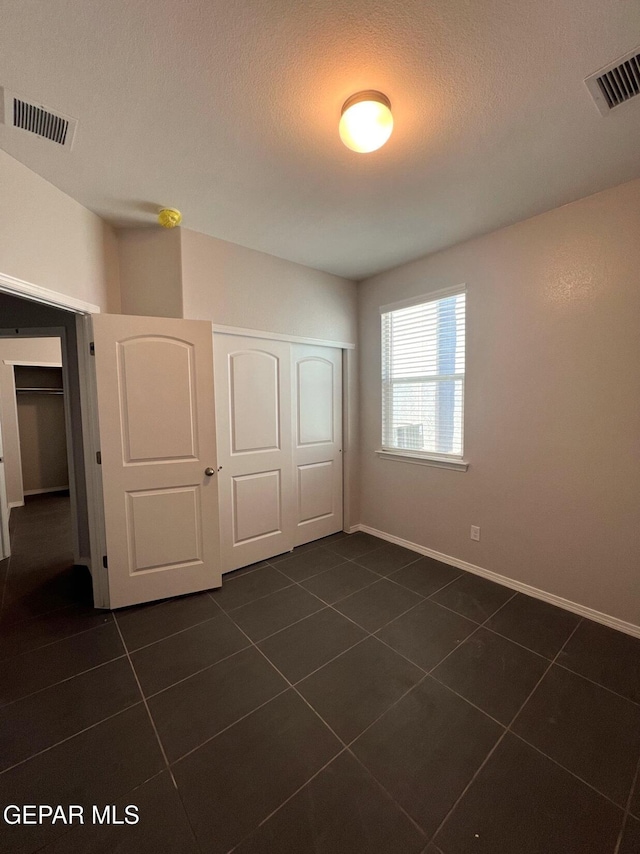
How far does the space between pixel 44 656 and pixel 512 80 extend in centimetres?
354

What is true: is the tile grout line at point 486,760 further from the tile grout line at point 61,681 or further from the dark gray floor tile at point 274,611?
the tile grout line at point 61,681

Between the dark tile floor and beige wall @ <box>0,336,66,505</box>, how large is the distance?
3.06 meters

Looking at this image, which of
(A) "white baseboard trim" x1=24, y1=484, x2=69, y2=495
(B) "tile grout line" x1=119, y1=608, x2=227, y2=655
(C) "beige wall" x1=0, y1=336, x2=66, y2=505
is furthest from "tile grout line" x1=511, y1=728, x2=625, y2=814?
(A) "white baseboard trim" x1=24, y1=484, x2=69, y2=495

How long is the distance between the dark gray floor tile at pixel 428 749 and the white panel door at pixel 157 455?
5.13 feet

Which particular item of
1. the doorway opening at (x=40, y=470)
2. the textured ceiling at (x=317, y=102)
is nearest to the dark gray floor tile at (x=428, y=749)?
the doorway opening at (x=40, y=470)

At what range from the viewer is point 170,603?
2389 mm

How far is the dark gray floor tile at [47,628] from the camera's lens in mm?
1964

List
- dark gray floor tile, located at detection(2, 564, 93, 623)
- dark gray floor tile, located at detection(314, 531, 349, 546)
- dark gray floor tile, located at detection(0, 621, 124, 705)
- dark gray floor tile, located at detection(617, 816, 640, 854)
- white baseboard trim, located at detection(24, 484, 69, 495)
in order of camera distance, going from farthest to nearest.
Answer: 1. white baseboard trim, located at detection(24, 484, 69, 495)
2. dark gray floor tile, located at detection(314, 531, 349, 546)
3. dark gray floor tile, located at detection(2, 564, 93, 623)
4. dark gray floor tile, located at detection(0, 621, 124, 705)
5. dark gray floor tile, located at detection(617, 816, 640, 854)

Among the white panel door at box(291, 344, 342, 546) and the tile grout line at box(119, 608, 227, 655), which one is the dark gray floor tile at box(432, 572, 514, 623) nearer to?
the white panel door at box(291, 344, 342, 546)

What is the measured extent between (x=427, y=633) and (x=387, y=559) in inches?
38.1

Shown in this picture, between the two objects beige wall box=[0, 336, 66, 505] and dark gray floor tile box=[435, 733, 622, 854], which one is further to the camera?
beige wall box=[0, 336, 66, 505]

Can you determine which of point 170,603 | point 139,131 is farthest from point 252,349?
point 170,603

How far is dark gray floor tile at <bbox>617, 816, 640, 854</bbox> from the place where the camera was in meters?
1.06

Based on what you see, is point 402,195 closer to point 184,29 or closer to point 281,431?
point 184,29
